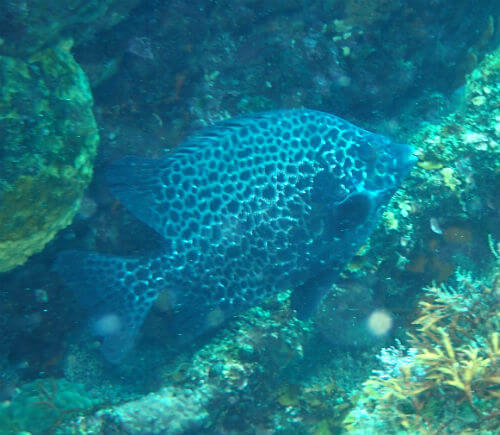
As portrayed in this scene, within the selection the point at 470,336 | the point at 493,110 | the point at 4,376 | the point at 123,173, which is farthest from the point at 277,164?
the point at 4,376

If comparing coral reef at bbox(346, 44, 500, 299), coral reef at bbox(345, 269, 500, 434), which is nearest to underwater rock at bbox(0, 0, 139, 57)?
coral reef at bbox(346, 44, 500, 299)

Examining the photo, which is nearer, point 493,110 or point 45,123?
point 45,123

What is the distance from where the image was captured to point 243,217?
12.8ft

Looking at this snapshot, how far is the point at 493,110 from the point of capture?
502 cm

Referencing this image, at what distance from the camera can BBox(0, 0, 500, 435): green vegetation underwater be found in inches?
130

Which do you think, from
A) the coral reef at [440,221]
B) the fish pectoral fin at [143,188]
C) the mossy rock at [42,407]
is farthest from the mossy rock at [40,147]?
the coral reef at [440,221]

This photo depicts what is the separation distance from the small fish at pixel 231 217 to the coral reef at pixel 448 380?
116cm

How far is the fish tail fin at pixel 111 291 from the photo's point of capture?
3768mm

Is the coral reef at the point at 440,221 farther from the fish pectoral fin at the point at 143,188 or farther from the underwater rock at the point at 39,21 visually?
the underwater rock at the point at 39,21

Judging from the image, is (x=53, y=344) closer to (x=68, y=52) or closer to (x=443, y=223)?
(x=68, y=52)

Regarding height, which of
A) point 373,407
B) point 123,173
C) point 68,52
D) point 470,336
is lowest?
point 373,407

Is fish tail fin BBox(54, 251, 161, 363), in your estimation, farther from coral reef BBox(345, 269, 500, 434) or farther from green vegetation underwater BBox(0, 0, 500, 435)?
coral reef BBox(345, 269, 500, 434)

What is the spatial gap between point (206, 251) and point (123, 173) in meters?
1.06

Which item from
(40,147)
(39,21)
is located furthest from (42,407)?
(39,21)
